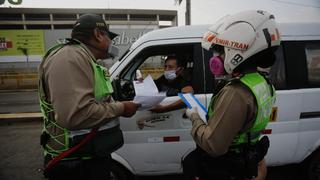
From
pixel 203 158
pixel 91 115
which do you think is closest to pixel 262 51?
pixel 203 158

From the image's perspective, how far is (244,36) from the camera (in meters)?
1.56

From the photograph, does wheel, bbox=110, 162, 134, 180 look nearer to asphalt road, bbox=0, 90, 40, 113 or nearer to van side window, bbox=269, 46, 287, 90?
van side window, bbox=269, 46, 287, 90

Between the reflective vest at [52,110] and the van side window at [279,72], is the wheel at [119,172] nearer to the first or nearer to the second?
the reflective vest at [52,110]

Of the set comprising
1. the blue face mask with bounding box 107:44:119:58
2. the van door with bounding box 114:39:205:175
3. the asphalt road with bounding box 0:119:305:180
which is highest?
the blue face mask with bounding box 107:44:119:58

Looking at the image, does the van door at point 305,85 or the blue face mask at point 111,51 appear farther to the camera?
the van door at point 305,85

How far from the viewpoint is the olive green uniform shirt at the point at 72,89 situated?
162 centimetres

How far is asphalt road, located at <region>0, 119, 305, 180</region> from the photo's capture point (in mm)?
4127

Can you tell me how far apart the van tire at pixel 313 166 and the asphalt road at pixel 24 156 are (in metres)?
0.24

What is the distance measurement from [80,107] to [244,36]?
1.00 metres

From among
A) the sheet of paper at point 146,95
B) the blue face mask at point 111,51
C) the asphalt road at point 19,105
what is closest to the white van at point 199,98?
the sheet of paper at point 146,95

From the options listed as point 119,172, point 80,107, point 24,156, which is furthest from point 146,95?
point 24,156

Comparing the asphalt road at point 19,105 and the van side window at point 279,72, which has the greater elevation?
the van side window at point 279,72

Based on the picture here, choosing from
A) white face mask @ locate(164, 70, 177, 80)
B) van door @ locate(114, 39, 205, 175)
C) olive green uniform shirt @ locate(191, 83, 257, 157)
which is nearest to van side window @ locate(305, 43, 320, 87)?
van door @ locate(114, 39, 205, 175)

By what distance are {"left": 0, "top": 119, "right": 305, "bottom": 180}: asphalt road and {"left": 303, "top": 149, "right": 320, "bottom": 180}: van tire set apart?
236 mm
